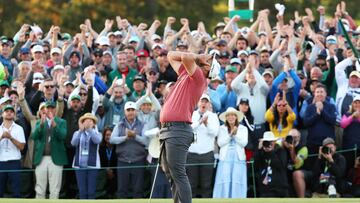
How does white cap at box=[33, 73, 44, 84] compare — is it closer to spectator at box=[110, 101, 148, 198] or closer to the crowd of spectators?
the crowd of spectators

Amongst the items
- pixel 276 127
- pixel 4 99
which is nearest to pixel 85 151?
pixel 4 99

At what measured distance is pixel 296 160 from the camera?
26984mm

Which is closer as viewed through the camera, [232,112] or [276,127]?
[232,112]

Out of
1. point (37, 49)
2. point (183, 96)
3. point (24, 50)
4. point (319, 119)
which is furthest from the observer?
point (24, 50)

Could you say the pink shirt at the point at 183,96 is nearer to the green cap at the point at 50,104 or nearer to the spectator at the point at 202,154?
the spectator at the point at 202,154

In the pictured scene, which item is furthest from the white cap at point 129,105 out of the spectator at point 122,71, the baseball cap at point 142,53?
the baseball cap at point 142,53

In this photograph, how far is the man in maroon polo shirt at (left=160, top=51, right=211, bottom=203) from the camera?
1955 cm

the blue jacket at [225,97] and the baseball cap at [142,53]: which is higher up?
the baseball cap at [142,53]

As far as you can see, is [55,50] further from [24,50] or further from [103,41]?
[103,41]

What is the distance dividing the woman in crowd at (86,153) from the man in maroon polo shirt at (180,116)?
6.99 meters

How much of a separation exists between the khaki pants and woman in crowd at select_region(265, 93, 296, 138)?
407cm

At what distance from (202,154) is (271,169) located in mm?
1314

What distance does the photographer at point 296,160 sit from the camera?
26814 mm

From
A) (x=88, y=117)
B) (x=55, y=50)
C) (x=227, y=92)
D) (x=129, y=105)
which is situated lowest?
(x=88, y=117)
